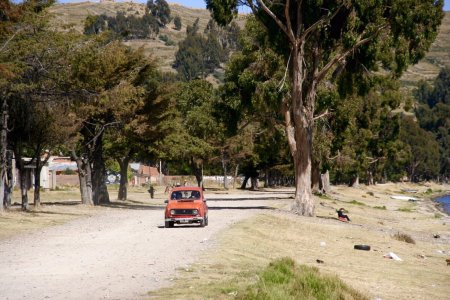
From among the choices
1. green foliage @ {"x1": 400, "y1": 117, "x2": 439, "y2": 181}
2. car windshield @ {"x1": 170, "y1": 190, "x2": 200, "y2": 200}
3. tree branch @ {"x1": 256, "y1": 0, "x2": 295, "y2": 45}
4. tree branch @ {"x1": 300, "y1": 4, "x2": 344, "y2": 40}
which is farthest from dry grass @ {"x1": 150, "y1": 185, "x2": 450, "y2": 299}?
green foliage @ {"x1": 400, "y1": 117, "x2": 439, "y2": 181}

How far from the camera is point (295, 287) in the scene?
11930mm

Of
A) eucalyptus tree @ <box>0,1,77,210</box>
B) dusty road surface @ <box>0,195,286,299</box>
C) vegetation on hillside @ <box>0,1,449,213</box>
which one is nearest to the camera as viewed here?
dusty road surface @ <box>0,195,286,299</box>

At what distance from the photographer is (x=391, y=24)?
34.6 metres

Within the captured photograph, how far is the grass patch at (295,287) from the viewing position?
431 inches

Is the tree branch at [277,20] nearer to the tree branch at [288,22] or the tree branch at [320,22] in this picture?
the tree branch at [288,22]

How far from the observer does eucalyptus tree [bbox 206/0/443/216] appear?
33812 millimetres

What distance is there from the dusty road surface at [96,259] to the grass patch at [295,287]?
1.86m

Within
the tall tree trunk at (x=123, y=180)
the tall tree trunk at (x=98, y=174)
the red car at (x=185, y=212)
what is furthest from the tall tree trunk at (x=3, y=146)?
the tall tree trunk at (x=123, y=180)

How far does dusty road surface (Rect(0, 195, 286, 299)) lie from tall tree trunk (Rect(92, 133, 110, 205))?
17294mm

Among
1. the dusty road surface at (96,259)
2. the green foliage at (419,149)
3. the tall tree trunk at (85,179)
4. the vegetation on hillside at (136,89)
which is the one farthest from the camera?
the green foliage at (419,149)

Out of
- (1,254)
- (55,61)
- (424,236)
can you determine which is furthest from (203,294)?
(424,236)

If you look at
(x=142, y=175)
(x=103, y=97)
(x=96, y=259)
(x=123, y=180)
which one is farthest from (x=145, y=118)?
(x=142, y=175)

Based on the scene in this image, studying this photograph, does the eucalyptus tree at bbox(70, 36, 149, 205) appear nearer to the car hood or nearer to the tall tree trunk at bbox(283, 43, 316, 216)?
the car hood

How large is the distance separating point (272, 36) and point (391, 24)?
5921 millimetres
